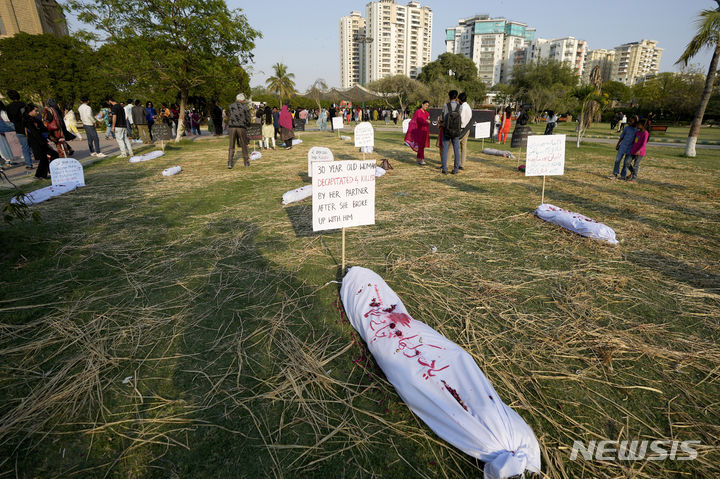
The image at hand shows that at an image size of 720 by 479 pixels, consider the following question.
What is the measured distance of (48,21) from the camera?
1777 inches

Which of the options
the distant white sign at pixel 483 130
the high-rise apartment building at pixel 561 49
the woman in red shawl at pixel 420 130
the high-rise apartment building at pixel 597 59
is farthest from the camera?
the high-rise apartment building at pixel 597 59

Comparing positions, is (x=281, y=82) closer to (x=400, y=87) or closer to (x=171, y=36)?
(x=400, y=87)

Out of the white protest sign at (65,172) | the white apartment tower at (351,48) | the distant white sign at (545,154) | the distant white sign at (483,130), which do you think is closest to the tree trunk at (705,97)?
the distant white sign at (483,130)

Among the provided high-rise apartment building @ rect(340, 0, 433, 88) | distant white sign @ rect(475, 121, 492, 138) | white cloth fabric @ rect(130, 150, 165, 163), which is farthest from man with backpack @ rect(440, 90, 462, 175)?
high-rise apartment building @ rect(340, 0, 433, 88)

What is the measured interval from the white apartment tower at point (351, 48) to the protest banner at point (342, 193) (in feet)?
555

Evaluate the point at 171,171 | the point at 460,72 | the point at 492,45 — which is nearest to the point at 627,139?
the point at 171,171

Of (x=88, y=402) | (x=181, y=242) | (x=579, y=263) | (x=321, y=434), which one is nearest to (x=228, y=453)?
(x=321, y=434)

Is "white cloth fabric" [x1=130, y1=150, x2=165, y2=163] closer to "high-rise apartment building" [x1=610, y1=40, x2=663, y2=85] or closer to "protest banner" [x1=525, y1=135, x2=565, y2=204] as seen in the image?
"protest banner" [x1=525, y1=135, x2=565, y2=204]

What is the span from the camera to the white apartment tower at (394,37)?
146375mm

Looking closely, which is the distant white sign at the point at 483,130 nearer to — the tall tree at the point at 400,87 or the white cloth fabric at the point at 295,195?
the white cloth fabric at the point at 295,195

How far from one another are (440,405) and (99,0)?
839 inches

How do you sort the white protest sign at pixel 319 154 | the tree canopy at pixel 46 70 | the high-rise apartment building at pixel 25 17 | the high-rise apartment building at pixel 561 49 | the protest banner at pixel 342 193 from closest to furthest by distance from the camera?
the protest banner at pixel 342 193, the white protest sign at pixel 319 154, the tree canopy at pixel 46 70, the high-rise apartment building at pixel 25 17, the high-rise apartment building at pixel 561 49

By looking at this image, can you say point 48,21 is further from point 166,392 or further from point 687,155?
point 687,155

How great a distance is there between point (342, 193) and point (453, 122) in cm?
639
